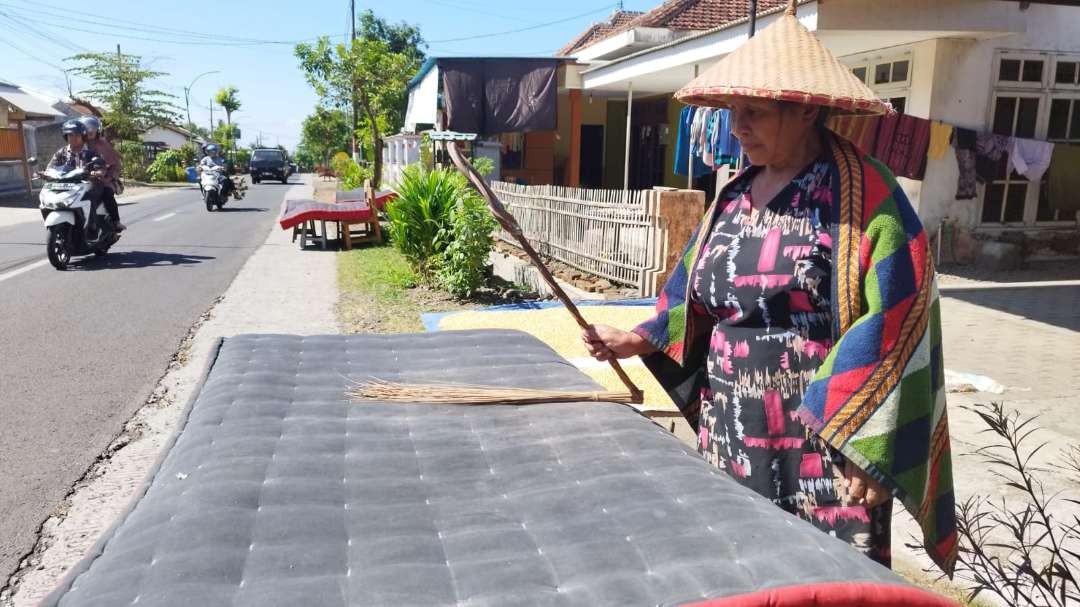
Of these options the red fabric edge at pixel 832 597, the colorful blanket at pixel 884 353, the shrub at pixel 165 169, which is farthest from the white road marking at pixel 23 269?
the shrub at pixel 165 169

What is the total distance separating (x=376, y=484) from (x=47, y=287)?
26.7ft

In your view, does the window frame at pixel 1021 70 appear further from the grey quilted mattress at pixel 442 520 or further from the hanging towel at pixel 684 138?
the grey quilted mattress at pixel 442 520

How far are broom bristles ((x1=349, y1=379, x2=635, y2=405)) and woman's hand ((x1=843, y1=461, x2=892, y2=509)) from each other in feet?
2.47

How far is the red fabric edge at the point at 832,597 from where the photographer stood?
4.30 feet

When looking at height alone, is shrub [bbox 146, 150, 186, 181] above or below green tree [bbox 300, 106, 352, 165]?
below

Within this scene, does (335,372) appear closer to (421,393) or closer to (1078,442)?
(421,393)

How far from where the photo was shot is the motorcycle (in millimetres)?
9359

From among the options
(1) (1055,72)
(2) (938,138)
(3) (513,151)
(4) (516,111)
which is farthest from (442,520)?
(3) (513,151)

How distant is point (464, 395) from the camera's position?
93.2 inches

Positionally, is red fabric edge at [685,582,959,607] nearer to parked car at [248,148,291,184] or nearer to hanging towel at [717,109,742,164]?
hanging towel at [717,109,742,164]

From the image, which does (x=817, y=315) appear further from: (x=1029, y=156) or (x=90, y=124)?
(x=90, y=124)

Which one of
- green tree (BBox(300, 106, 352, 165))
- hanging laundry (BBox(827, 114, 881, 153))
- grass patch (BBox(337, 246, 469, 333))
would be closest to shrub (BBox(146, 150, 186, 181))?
green tree (BBox(300, 106, 352, 165))

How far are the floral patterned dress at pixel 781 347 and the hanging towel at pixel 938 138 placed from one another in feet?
25.7

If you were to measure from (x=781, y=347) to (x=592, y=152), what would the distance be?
16.5m
